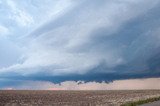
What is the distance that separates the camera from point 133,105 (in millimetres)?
47906

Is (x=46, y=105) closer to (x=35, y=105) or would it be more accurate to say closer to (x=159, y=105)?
(x=35, y=105)

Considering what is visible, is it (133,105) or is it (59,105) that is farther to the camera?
(59,105)

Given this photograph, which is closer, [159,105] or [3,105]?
[159,105]

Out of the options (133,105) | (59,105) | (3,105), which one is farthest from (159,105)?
(3,105)

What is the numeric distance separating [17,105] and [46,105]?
548cm

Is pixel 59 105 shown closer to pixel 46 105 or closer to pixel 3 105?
pixel 46 105

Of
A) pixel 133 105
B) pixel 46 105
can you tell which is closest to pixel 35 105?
pixel 46 105

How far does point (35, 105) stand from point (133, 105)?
30.0 m

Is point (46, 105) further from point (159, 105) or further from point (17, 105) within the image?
point (159, 105)

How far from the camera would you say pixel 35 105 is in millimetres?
73812

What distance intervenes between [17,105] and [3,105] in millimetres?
2667

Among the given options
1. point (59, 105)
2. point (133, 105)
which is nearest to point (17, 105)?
point (59, 105)

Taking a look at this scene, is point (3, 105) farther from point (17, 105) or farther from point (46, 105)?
point (46, 105)

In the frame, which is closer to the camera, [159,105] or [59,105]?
[159,105]
